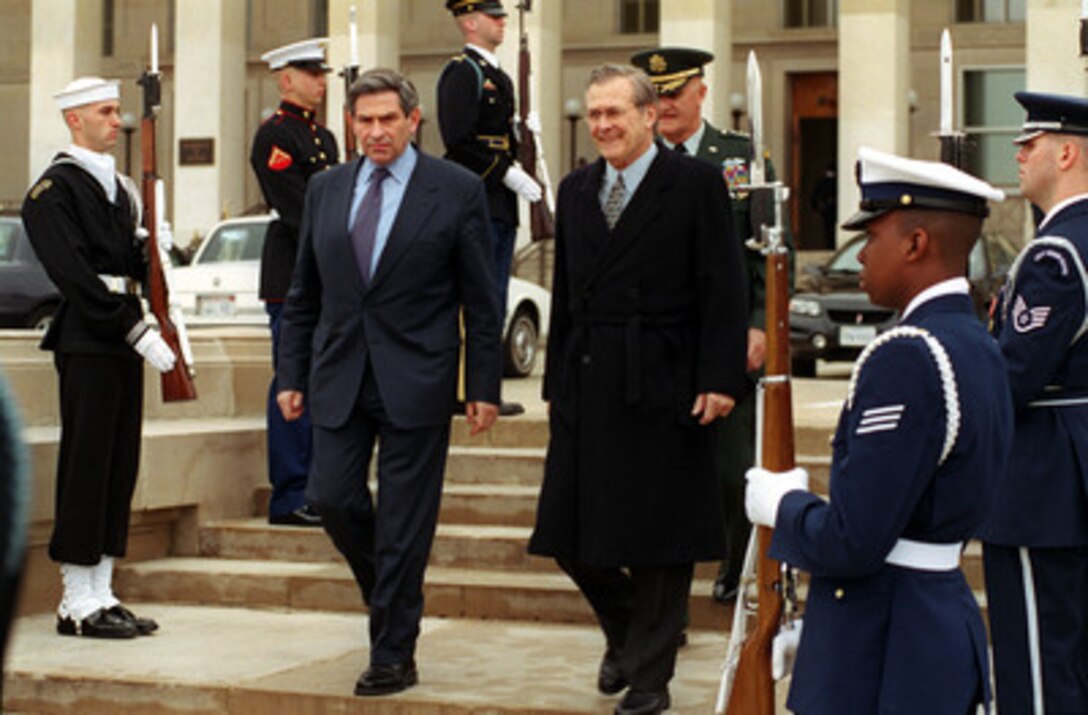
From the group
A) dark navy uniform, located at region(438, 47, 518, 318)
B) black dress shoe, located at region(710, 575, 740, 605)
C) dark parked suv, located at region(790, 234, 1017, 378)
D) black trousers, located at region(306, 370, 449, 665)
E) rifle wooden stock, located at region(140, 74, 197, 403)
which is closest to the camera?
black trousers, located at region(306, 370, 449, 665)

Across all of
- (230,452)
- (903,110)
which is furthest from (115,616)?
(903,110)

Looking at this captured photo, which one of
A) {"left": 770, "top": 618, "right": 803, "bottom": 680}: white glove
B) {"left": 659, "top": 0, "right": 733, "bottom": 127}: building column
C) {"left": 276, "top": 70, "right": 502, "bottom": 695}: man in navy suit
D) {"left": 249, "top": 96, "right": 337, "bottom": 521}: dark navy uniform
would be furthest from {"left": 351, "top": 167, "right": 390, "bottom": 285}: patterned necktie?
{"left": 659, "top": 0, "right": 733, "bottom": 127}: building column

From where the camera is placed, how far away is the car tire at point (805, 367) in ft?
59.2

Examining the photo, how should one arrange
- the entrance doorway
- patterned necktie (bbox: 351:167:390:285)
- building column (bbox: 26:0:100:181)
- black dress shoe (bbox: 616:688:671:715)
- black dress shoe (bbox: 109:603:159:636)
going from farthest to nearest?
1. the entrance doorway
2. building column (bbox: 26:0:100:181)
3. black dress shoe (bbox: 109:603:159:636)
4. patterned necktie (bbox: 351:167:390:285)
5. black dress shoe (bbox: 616:688:671:715)

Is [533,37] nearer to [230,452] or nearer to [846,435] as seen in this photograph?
[230,452]

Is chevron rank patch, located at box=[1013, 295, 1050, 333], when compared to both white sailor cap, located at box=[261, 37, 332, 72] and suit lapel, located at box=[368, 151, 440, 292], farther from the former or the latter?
white sailor cap, located at box=[261, 37, 332, 72]

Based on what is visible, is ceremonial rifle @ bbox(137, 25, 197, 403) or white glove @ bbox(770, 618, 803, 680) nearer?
white glove @ bbox(770, 618, 803, 680)

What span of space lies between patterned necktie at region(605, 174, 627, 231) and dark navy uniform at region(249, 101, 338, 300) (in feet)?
9.89

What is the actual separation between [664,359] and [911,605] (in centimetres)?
256

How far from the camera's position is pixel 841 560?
3.57 meters

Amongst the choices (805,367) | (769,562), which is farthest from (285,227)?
(805,367)

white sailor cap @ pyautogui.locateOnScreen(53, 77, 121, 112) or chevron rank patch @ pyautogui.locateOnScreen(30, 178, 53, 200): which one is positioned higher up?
white sailor cap @ pyautogui.locateOnScreen(53, 77, 121, 112)

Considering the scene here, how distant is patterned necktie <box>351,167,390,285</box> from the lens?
22.0 feet

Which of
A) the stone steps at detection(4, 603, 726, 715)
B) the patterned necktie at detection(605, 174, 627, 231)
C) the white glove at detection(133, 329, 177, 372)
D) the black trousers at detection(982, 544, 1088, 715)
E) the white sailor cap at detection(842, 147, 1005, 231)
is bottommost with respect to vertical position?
the stone steps at detection(4, 603, 726, 715)
